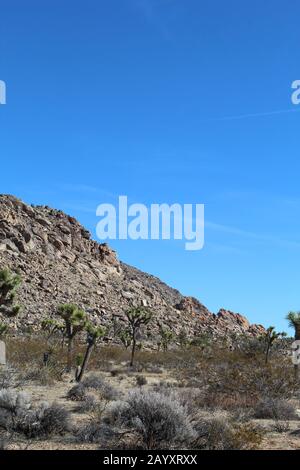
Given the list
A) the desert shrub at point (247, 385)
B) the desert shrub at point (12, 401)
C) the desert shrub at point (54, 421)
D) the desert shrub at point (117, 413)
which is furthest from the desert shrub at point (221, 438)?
the desert shrub at point (247, 385)

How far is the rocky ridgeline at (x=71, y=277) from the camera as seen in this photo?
68.8 meters

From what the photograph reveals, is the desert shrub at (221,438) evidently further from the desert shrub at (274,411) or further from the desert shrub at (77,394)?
the desert shrub at (77,394)

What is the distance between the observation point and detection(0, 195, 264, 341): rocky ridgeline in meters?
68.8

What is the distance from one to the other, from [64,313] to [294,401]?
14553mm

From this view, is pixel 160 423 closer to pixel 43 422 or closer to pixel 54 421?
pixel 54 421

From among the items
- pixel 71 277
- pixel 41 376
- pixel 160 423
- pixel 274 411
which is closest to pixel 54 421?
pixel 160 423

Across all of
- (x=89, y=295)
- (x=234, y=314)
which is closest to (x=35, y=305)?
→ (x=89, y=295)

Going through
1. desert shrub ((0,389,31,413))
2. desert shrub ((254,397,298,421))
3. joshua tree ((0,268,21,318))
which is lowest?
desert shrub ((254,397,298,421))

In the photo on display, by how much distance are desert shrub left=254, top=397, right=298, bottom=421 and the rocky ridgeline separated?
141 ft

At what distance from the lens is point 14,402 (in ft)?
35.2

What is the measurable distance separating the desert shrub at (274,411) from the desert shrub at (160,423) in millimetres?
5458

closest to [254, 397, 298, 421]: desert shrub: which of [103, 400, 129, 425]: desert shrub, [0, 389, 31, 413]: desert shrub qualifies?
[103, 400, 129, 425]: desert shrub

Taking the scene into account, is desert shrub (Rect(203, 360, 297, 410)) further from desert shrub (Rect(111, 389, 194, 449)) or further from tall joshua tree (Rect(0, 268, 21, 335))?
tall joshua tree (Rect(0, 268, 21, 335))
